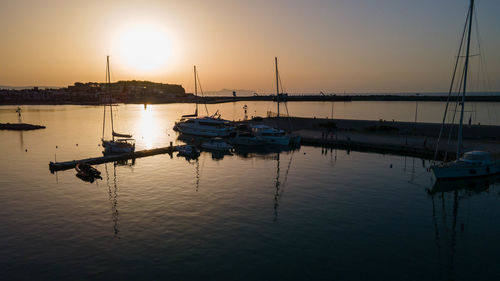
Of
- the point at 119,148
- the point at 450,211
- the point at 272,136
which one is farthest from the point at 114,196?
the point at 272,136

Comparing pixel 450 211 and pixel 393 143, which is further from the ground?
pixel 393 143

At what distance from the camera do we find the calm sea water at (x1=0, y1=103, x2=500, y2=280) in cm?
1705

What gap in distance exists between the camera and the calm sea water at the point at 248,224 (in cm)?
1705

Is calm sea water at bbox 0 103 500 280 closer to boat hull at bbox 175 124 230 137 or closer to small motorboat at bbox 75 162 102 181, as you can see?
small motorboat at bbox 75 162 102 181

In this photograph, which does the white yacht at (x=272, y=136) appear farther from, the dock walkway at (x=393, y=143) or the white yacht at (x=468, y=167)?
the white yacht at (x=468, y=167)

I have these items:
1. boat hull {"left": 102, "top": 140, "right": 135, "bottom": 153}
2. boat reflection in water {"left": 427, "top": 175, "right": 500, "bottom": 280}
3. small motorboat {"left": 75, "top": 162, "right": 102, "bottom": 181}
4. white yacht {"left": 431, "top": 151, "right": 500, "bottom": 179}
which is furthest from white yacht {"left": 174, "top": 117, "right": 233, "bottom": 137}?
boat reflection in water {"left": 427, "top": 175, "right": 500, "bottom": 280}

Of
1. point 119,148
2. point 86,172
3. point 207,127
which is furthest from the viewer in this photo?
point 207,127

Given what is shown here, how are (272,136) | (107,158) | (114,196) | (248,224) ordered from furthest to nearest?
1. (272,136)
2. (107,158)
3. (114,196)
4. (248,224)

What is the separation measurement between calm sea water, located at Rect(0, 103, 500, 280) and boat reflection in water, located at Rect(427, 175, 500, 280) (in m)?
0.11

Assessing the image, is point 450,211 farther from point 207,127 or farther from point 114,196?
point 207,127

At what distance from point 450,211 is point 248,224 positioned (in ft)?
58.8

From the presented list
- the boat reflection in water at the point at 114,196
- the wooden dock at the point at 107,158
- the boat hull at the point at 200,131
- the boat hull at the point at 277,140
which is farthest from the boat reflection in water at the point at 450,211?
the boat hull at the point at 200,131

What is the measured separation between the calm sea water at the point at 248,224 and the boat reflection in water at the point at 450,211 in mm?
114

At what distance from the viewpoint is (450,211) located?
85.4ft
